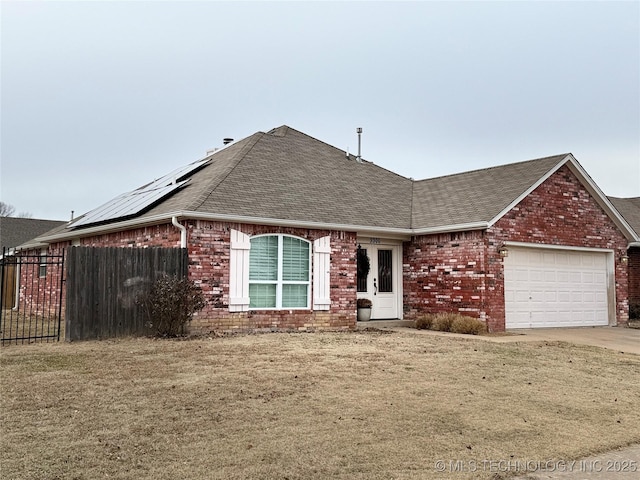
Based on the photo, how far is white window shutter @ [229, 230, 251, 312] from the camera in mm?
13477

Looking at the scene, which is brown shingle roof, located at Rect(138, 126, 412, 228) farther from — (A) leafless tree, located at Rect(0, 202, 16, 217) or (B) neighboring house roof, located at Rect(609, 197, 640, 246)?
(A) leafless tree, located at Rect(0, 202, 16, 217)

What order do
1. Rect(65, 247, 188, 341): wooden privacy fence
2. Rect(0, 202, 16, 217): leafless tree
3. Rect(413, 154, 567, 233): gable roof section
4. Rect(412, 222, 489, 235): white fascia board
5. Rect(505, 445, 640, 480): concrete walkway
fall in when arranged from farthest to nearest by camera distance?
Rect(0, 202, 16, 217): leafless tree < Rect(413, 154, 567, 233): gable roof section < Rect(412, 222, 489, 235): white fascia board < Rect(65, 247, 188, 341): wooden privacy fence < Rect(505, 445, 640, 480): concrete walkway

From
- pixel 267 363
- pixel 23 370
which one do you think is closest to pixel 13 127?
pixel 23 370

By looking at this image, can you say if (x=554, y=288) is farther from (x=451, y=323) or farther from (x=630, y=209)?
(x=630, y=209)

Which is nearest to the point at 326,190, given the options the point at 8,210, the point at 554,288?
the point at 554,288

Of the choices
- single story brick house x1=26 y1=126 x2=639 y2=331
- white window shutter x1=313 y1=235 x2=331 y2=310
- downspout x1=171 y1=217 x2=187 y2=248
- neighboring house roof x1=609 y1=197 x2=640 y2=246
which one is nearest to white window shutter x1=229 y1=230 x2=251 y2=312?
single story brick house x1=26 y1=126 x2=639 y2=331

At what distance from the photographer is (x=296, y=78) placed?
749 inches

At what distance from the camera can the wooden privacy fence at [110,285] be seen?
11703 mm

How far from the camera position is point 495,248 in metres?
15.1

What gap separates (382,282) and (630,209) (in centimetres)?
1497

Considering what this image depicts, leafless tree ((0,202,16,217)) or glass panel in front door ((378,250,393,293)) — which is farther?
leafless tree ((0,202,16,217))

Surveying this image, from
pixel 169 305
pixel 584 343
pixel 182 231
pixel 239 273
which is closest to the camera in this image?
pixel 169 305

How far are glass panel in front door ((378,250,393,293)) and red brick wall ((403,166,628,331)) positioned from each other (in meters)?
0.47

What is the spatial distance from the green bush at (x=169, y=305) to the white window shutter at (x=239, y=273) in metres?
1.26
